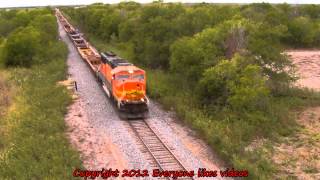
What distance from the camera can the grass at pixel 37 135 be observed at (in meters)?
18.3

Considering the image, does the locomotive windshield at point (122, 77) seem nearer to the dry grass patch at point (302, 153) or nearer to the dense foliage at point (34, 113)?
the dense foliage at point (34, 113)

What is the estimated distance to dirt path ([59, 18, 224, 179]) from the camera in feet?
65.8

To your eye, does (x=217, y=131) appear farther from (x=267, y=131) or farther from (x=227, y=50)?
(x=227, y=50)

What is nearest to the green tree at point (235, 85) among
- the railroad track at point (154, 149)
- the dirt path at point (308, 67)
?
the railroad track at point (154, 149)

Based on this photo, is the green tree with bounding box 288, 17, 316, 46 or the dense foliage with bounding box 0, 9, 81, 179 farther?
the green tree with bounding box 288, 17, 316, 46

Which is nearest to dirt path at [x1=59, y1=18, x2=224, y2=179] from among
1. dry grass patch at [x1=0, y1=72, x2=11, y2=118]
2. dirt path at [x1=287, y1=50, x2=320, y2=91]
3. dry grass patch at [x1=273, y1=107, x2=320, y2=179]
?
dry grass patch at [x1=273, y1=107, x2=320, y2=179]

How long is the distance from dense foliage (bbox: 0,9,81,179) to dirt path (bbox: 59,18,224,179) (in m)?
0.80

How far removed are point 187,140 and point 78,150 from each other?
575 centimetres

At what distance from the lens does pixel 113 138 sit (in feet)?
75.9

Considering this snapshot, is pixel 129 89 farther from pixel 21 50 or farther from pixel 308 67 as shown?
pixel 308 67

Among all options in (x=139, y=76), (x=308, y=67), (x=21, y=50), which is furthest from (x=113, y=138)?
(x=308, y=67)

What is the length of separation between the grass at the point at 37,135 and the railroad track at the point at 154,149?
3.39 meters

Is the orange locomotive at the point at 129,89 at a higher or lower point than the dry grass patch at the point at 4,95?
higher

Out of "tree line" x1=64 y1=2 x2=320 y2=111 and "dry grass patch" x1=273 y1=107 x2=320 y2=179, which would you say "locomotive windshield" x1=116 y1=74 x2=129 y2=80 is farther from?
"dry grass patch" x1=273 y1=107 x2=320 y2=179
